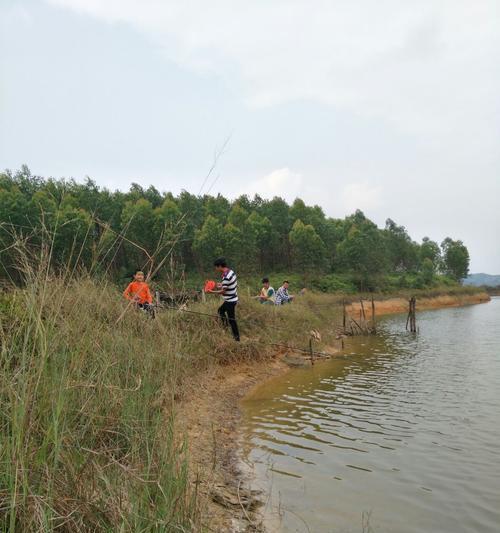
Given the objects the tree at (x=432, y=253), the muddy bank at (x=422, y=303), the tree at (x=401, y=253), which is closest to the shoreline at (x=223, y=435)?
the muddy bank at (x=422, y=303)

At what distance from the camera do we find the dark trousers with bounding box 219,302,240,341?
8859mm

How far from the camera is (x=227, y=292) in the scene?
8.66 metres

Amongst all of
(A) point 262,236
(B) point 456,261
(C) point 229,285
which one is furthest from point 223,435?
(B) point 456,261

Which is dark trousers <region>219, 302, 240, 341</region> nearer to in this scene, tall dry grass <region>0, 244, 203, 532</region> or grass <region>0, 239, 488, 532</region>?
grass <region>0, 239, 488, 532</region>

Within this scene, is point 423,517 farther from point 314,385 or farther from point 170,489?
point 314,385

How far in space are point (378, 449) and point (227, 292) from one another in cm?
430

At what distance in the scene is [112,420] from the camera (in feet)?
9.71

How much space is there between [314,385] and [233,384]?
1.71 meters

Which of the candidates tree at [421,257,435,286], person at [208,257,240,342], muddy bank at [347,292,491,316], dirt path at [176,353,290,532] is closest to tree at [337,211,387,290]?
muddy bank at [347,292,491,316]

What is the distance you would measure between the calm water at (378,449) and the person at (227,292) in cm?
153

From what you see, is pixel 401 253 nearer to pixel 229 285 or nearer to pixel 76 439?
pixel 229 285

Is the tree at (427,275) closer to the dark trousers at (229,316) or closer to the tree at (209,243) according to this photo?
→ the tree at (209,243)

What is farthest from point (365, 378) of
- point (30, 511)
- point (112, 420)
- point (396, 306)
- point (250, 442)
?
point (396, 306)

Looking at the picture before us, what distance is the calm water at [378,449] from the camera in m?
3.71
